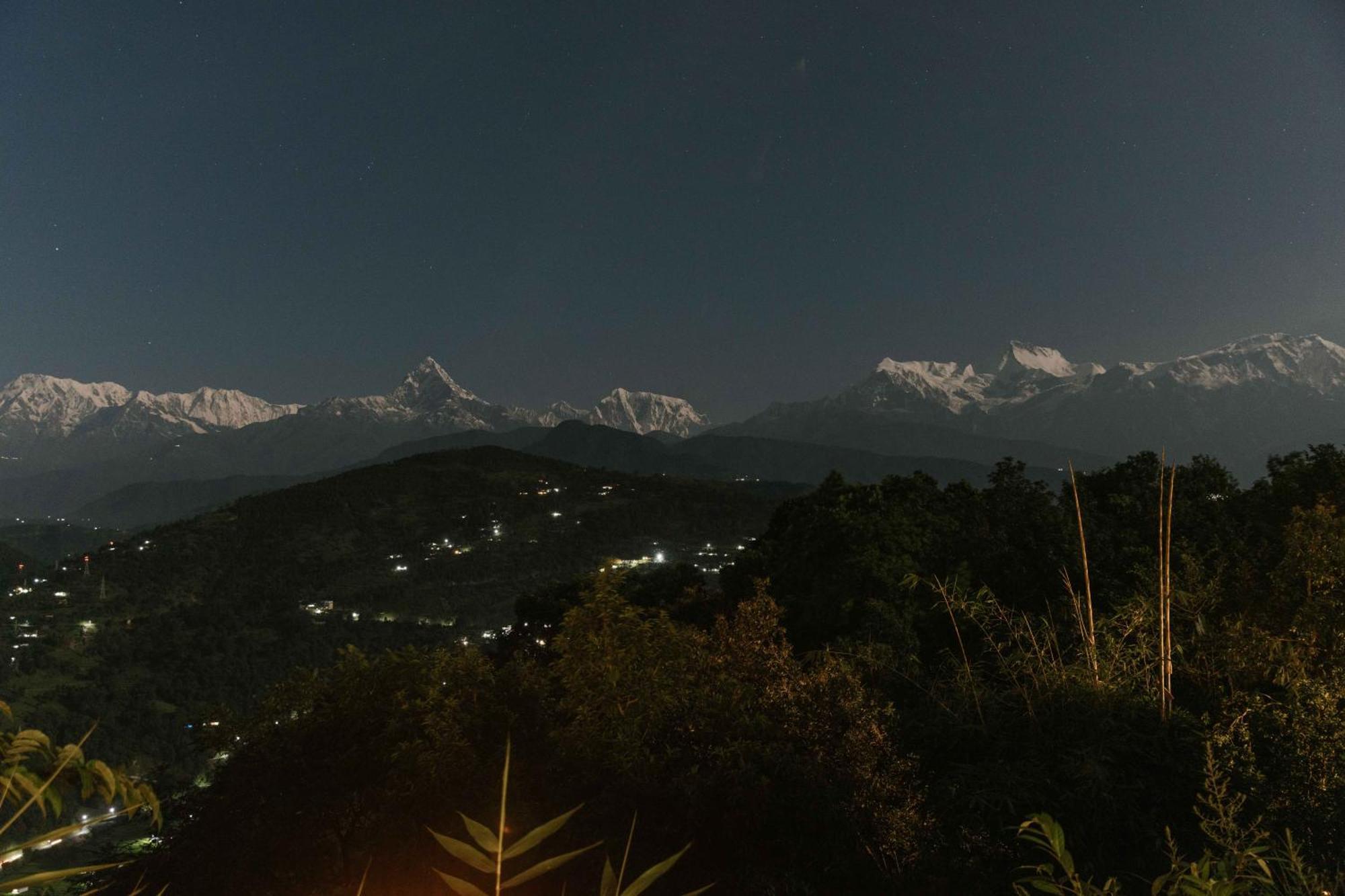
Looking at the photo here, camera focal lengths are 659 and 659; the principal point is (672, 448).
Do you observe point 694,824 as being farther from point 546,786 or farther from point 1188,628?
point 1188,628

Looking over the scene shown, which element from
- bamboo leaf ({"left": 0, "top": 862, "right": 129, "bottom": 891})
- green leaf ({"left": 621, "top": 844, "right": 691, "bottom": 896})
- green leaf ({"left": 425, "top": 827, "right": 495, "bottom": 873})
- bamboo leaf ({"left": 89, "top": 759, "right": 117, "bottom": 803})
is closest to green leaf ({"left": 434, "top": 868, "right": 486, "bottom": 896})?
green leaf ({"left": 425, "top": 827, "right": 495, "bottom": 873})

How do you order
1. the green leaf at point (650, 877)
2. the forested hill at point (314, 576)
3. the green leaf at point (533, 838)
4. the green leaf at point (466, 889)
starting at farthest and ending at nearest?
the forested hill at point (314, 576) < the green leaf at point (466, 889) < the green leaf at point (533, 838) < the green leaf at point (650, 877)

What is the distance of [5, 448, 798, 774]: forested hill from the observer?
8800cm

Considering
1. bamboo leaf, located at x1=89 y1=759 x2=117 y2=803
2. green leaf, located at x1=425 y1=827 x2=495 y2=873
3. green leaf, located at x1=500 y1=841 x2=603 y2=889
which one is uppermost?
green leaf, located at x1=500 y1=841 x2=603 y2=889

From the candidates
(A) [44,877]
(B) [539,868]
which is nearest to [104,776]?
(A) [44,877]

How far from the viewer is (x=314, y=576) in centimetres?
12306

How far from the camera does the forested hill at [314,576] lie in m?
88.0

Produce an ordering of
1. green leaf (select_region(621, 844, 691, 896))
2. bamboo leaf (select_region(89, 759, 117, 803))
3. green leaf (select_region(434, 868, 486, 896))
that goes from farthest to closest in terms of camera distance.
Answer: bamboo leaf (select_region(89, 759, 117, 803)), green leaf (select_region(434, 868, 486, 896)), green leaf (select_region(621, 844, 691, 896))

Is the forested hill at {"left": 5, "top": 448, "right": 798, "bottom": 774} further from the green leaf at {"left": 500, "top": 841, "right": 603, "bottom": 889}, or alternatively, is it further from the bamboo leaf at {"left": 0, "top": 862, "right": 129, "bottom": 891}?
the green leaf at {"left": 500, "top": 841, "right": 603, "bottom": 889}

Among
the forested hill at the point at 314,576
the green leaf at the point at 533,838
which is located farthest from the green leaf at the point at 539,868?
the forested hill at the point at 314,576

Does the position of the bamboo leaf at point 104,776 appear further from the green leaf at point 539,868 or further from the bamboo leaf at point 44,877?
the green leaf at point 539,868

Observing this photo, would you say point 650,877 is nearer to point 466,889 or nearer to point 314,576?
point 466,889

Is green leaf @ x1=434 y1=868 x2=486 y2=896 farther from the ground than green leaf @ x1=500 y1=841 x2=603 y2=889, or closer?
closer

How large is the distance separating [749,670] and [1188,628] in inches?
337
